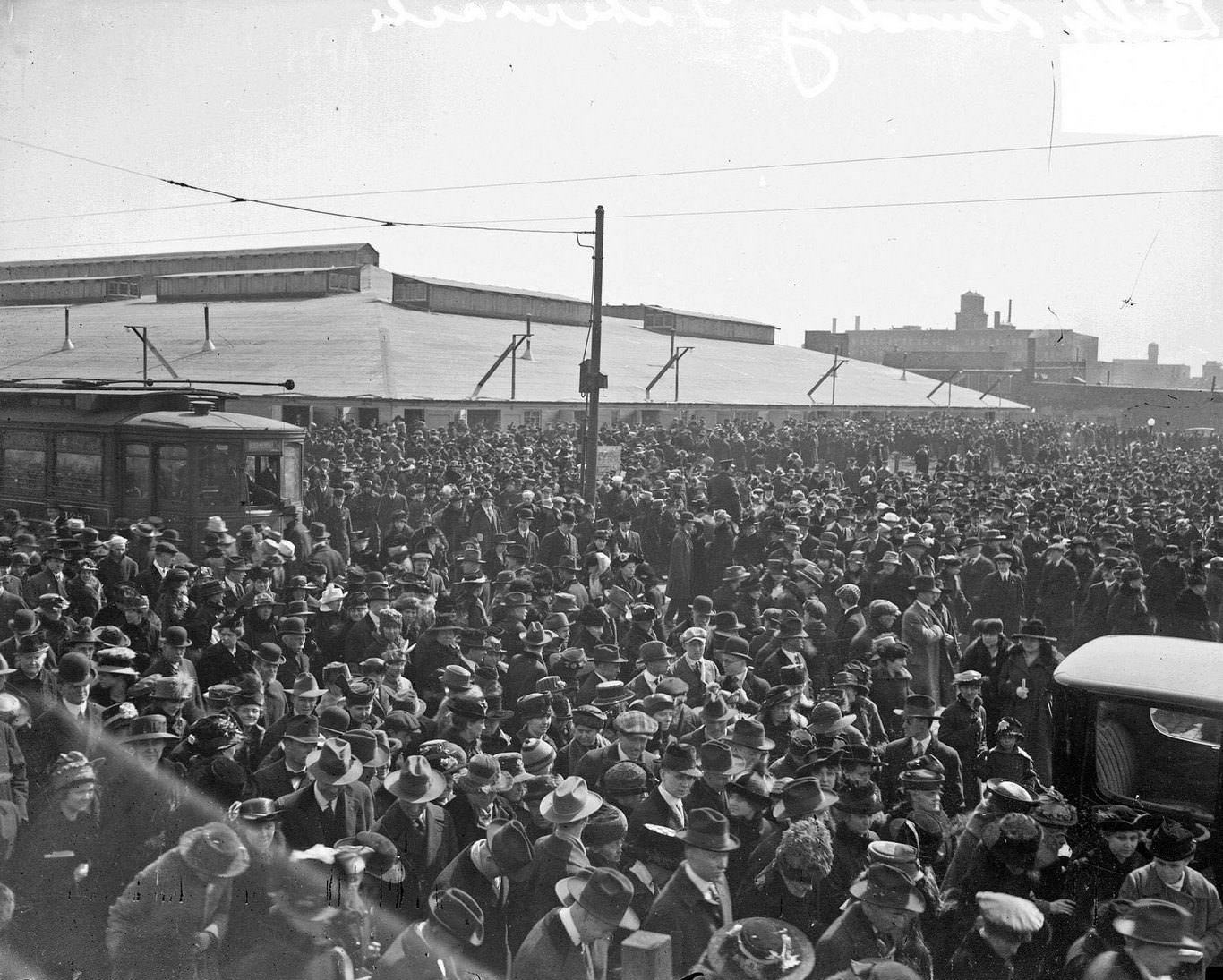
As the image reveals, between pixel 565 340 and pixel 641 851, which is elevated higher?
pixel 565 340

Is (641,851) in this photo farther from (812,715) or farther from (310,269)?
(310,269)

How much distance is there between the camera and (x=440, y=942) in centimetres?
382

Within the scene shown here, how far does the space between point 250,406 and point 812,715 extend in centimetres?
2466

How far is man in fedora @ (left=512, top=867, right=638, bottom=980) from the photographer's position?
383cm

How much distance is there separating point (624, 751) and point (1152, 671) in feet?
9.75

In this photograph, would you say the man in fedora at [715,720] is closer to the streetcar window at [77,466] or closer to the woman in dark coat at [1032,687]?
the woman in dark coat at [1032,687]

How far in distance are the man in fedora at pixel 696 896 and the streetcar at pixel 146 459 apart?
1110 cm

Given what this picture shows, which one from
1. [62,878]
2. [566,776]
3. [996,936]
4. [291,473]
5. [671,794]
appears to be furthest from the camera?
[291,473]

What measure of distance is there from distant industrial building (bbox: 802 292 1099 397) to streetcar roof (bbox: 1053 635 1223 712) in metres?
66.9

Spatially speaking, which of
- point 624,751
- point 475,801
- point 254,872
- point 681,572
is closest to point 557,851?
point 475,801

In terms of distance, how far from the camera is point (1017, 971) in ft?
13.2

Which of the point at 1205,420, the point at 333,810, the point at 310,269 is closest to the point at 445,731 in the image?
the point at 333,810

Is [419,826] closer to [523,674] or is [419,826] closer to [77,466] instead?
[523,674]

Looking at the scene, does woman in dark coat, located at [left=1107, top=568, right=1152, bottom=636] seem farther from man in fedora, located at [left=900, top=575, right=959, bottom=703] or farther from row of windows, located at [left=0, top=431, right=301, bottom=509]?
row of windows, located at [left=0, top=431, right=301, bottom=509]
